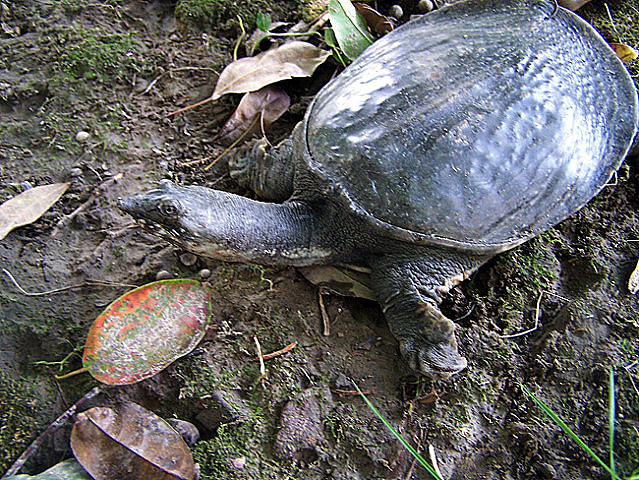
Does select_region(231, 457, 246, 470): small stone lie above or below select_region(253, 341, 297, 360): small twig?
below

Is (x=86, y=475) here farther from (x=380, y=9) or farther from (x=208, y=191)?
(x=380, y=9)

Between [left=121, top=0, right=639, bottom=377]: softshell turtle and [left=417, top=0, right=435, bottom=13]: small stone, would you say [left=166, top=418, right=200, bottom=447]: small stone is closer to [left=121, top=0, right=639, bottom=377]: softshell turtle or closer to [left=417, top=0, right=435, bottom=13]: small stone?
[left=121, top=0, right=639, bottom=377]: softshell turtle

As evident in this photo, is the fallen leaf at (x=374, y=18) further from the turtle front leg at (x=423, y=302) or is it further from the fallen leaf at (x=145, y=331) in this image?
the fallen leaf at (x=145, y=331)

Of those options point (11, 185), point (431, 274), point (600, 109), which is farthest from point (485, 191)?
point (11, 185)

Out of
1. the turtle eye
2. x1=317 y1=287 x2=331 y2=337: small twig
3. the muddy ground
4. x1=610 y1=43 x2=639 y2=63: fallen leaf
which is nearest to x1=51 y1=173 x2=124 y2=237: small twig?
the muddy ground

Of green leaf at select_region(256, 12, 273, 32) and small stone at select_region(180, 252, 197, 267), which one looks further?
green leaf at select_region(256, 12, 273, 32)

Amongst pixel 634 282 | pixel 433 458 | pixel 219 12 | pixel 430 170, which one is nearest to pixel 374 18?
pixel 219 12
